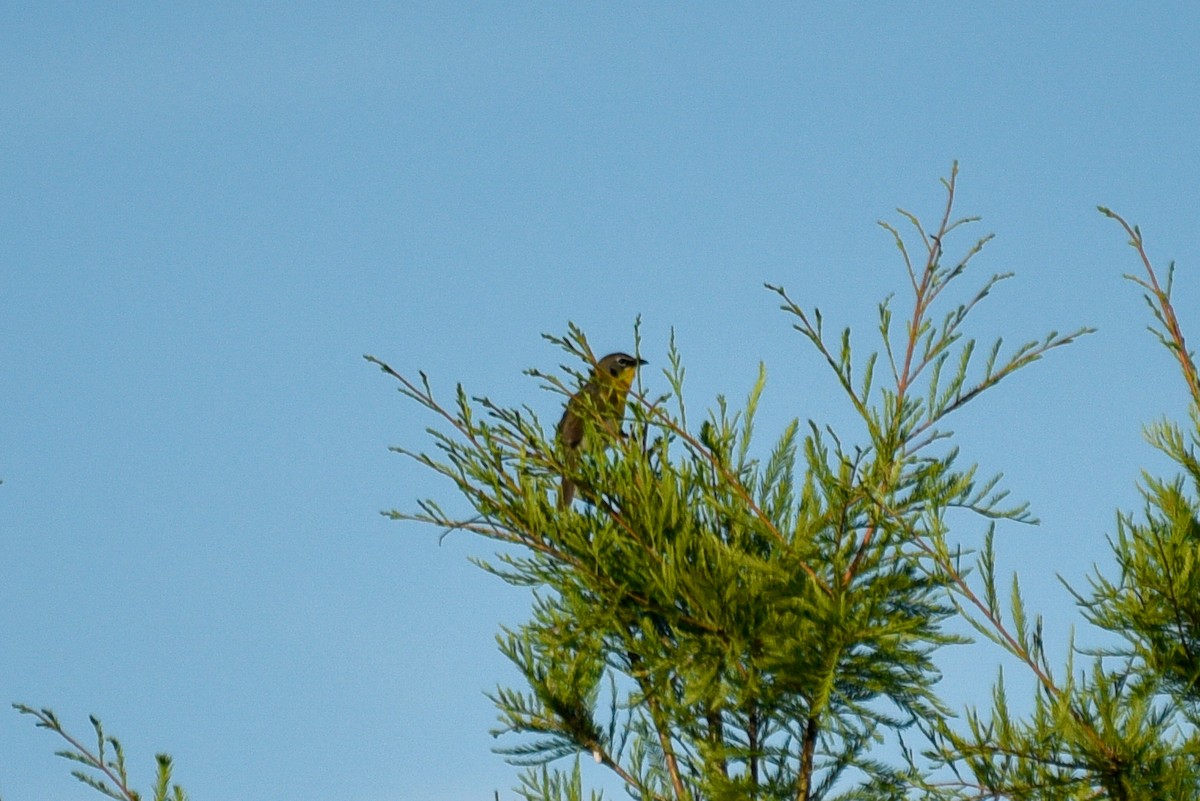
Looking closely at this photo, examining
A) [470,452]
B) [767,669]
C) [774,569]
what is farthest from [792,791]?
[470,452]

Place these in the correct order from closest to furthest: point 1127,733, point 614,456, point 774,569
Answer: point 1127,733 < point 774,569 < point 614,456

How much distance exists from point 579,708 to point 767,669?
1.18m

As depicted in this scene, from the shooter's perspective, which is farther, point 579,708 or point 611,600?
point 579,708

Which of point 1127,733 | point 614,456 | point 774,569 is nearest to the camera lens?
point 1127,733

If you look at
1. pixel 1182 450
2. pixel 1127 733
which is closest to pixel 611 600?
pixel 1127 733

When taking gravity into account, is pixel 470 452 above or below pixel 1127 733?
above

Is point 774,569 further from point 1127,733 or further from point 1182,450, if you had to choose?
point 1182,450

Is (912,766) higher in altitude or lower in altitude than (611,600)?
lower

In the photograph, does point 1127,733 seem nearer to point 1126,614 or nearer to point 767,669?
point 1126,614

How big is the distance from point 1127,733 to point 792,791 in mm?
1319

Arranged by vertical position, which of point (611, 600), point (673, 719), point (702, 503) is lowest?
point (673, 719)

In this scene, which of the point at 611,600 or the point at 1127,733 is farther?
the point at 611,600

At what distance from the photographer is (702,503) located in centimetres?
679

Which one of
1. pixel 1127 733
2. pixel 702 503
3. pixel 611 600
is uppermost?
pixel 702 503
